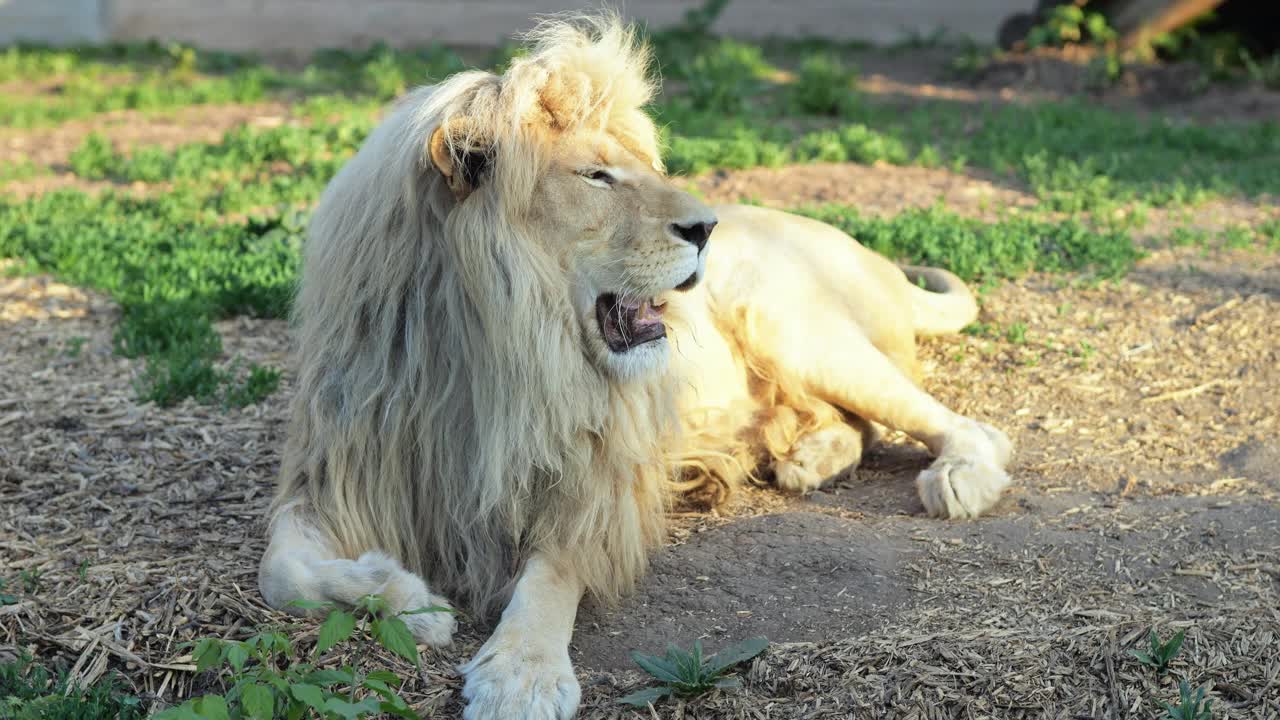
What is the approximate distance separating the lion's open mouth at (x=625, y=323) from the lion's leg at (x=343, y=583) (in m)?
0.73

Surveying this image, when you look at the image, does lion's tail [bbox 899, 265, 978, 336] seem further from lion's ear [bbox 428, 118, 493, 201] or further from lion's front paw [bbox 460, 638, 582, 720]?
lion's front paw [bbox 460, 638, 582, 720]

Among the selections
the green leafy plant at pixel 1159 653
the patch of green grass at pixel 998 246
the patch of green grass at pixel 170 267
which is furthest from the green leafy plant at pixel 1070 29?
the green leafy plant at pixel 1159 653

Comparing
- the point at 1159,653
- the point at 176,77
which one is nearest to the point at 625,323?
the point at 1159,653

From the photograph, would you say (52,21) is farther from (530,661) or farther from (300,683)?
(300,683)

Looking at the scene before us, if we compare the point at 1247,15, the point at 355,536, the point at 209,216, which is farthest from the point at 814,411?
the point at 1247,15

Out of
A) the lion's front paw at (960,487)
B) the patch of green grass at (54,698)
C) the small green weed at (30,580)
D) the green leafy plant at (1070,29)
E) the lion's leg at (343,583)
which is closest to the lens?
the patch of green grass at (54,698)

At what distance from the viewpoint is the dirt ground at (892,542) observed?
2.91m

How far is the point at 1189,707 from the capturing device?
104 inches

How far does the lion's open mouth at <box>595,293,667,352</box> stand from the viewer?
3.17 metres

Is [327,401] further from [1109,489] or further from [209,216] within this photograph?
[209,216]

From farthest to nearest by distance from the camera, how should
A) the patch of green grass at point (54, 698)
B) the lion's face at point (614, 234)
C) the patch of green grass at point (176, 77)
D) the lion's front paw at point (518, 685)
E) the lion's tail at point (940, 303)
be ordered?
the patch of green grass at point (176, 77) < the lion's tail at point (940, 303) < the lion's face at point (614, 234) < the lion's front paw at point (518, 685) < the patch of green grass at point (54, 698)

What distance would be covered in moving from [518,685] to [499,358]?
0.74 meters

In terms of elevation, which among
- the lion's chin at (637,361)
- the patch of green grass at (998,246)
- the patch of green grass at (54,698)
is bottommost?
the patch of green grass at (54,698)

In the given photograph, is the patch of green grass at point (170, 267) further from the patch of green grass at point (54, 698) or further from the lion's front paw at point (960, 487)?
the lion's front paw at point (960, 487)
